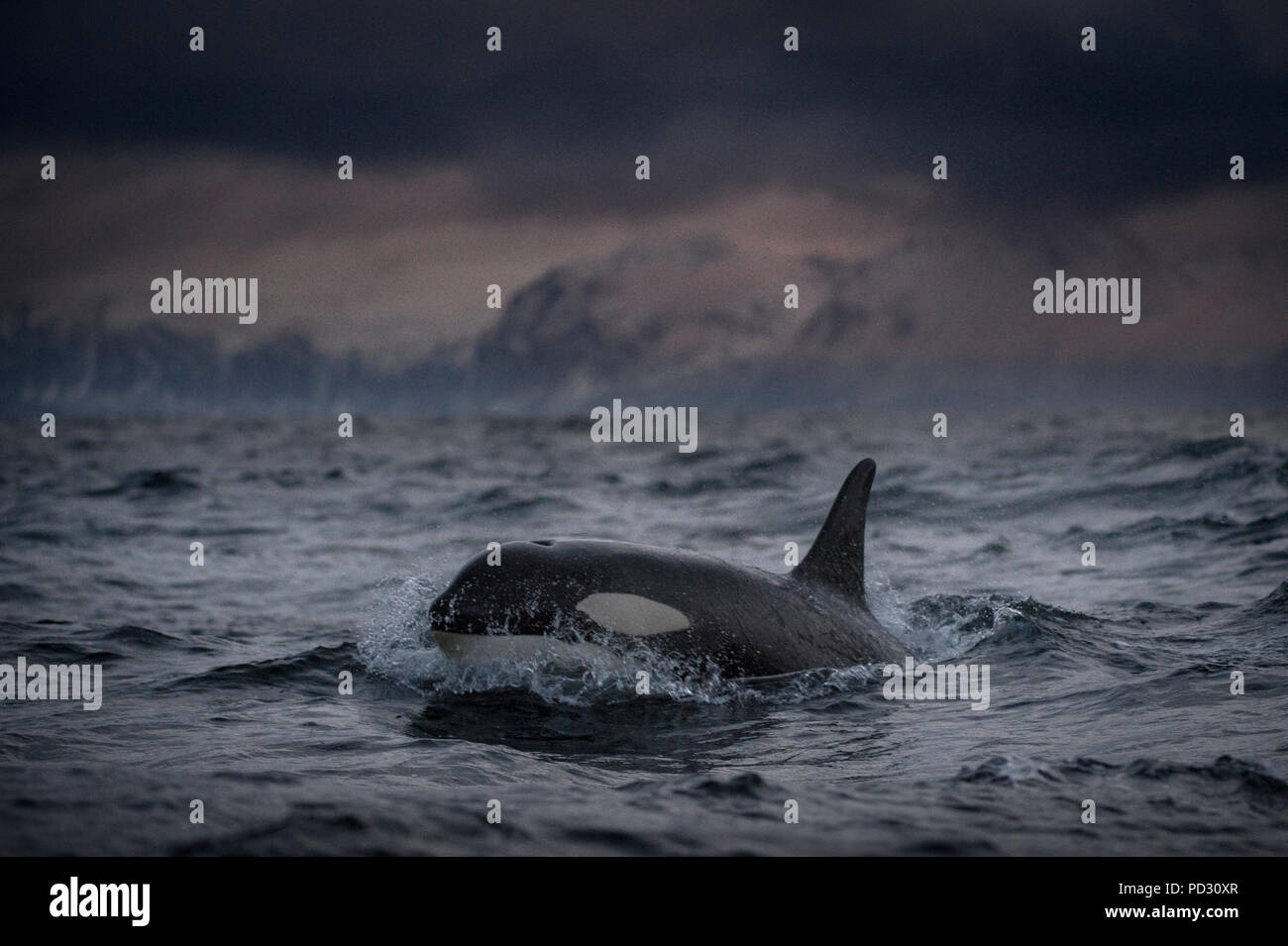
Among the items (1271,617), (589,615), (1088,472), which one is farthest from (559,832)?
(1088,472)

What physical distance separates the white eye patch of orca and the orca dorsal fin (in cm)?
147

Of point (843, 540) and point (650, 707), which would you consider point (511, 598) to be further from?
point (843, 540)

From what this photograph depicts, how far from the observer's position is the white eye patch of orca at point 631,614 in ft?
26.2

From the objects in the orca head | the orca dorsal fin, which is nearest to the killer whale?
the orca head

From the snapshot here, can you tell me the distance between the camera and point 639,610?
8.10 m

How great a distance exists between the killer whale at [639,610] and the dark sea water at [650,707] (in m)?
0.21

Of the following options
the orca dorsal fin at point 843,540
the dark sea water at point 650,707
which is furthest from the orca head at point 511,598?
the orca dorsal fin at point 843,540

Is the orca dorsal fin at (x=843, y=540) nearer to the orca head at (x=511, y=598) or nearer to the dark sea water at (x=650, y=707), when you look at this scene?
the dark sea water at (x=650, y=707)

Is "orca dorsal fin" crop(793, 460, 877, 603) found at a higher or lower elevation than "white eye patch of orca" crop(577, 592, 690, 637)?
higher

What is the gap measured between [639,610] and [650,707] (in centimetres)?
67

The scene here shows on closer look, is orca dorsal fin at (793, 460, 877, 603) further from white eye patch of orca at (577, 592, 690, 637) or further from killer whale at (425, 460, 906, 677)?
white eye patch of orca at (577, 592, 690, 637)

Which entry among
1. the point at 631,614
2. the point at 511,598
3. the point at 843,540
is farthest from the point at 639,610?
the point at 843,540

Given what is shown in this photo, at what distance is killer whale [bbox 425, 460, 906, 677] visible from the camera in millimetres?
7910
